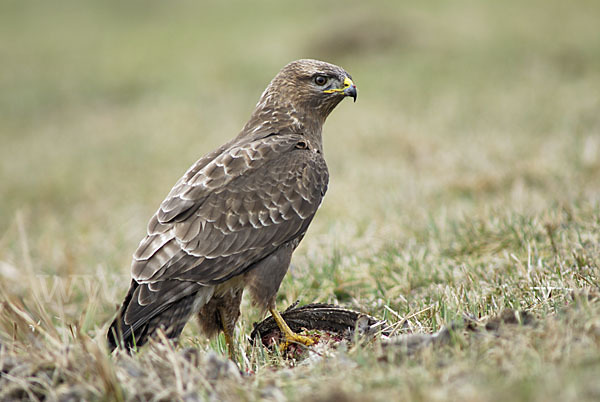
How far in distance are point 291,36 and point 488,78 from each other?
6.28m

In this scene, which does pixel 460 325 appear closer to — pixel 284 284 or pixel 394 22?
pixel 284 284

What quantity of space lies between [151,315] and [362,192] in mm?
3840

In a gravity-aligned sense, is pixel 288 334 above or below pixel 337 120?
above

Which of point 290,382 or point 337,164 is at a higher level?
point 290,382

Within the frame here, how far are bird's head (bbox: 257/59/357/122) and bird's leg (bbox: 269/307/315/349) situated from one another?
1.44m

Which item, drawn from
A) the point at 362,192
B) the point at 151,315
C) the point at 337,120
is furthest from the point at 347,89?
the point at 337,120

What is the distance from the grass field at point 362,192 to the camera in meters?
2.25

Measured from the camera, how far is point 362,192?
6.57 meters

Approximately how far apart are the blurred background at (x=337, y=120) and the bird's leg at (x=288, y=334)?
78cm

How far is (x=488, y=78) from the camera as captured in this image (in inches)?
435

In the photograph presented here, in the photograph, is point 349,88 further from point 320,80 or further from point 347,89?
point 320,80

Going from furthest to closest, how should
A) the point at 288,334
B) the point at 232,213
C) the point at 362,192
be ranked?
the point at 362,192 → the point at 232,213 → the point at 288,334

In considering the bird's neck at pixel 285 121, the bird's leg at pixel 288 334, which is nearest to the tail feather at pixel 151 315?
the bird's leg at pixel 288 334

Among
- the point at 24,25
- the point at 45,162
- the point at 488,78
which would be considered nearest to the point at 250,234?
the point at 45,162
